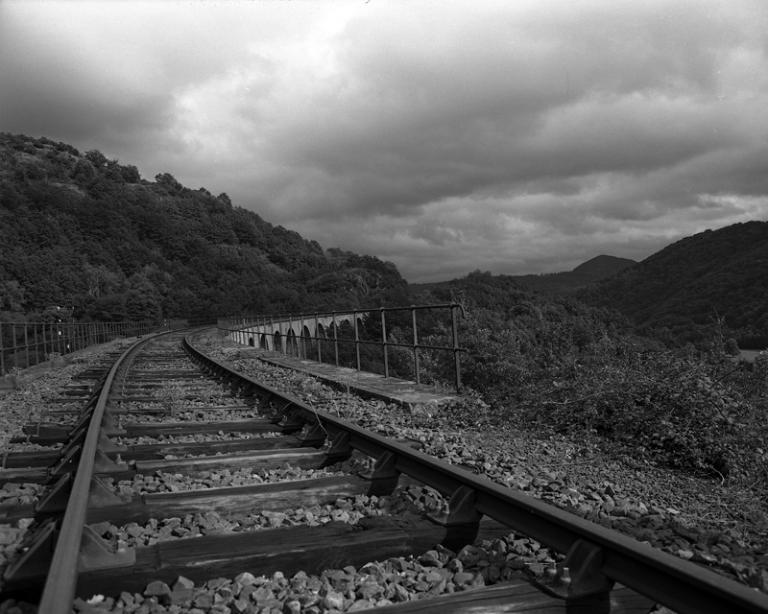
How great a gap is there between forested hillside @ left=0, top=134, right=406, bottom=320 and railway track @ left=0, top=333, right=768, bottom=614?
5633 centimetres

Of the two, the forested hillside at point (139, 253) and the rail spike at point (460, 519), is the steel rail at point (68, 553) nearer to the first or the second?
the rail spike at point (460, 519)

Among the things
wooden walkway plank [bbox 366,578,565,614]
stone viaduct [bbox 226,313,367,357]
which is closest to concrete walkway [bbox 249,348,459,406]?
stone viaduct [bbox 226,313,367,357]

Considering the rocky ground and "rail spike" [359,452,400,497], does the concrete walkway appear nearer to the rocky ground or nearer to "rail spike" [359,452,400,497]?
the rocky ground

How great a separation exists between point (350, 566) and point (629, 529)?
136 cm

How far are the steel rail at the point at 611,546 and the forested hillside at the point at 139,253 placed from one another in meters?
57.7

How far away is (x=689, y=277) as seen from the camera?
228 feet

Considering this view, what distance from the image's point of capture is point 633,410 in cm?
584

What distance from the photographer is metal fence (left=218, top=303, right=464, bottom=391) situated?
328 inches

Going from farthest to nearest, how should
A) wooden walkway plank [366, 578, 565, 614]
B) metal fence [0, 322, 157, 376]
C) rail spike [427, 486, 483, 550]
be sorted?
metal fence [0, 322, 157, 376]
rail spike [427, 486, 483, 550]
wooden walkway plank [366, 578, 565, 614]

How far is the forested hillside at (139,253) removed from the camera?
8675cm

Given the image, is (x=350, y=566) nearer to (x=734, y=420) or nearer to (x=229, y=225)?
(x=734, y=420)

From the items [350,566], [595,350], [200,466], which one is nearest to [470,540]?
[350,566]

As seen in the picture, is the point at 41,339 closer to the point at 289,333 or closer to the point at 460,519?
the point at 289,333

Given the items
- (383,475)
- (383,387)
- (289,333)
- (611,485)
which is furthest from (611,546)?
(289,333)
